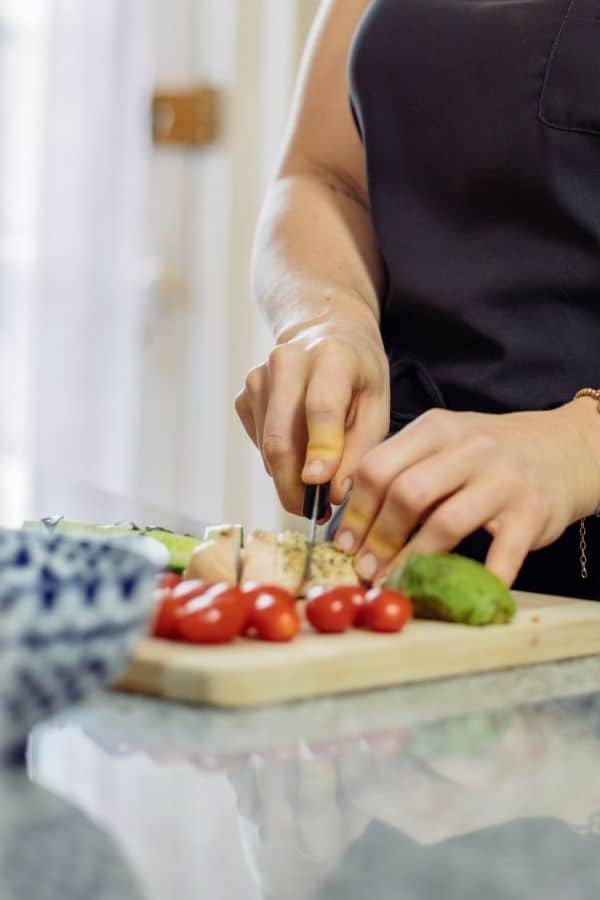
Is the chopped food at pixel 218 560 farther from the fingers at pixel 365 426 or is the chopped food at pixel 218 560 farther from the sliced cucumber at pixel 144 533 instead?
the fingers at pixel 365 426

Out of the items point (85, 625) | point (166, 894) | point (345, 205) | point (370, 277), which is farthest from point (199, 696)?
point (345, 205)

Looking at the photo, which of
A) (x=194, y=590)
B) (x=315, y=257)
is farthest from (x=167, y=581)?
(x=315, y=257)

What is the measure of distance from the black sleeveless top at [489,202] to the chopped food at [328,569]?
0.91ft

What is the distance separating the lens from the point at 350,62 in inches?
62.7

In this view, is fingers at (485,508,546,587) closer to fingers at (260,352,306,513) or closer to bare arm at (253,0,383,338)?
fingers at (260,352,306,513)

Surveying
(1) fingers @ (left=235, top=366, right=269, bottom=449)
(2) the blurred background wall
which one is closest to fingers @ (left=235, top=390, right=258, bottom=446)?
(1) fingers @ (left=235, top=366, right=269, bottom=449)

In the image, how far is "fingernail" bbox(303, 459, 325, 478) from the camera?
4.18ft

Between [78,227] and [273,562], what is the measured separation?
99.6 inches

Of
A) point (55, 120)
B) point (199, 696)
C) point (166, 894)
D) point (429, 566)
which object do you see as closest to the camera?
point (166, 894)

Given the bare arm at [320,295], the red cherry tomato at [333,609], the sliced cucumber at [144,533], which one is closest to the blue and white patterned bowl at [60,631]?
the red cherry tomato at [333,609]

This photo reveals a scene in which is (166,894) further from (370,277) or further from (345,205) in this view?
(345,205)

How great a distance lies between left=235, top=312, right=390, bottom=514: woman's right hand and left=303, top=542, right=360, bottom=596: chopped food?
0.11 meters

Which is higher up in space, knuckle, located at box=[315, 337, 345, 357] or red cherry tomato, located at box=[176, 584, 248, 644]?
knuckle, located at box=[315, 337, 345, 357]

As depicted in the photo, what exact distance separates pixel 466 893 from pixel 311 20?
294 centimetres
